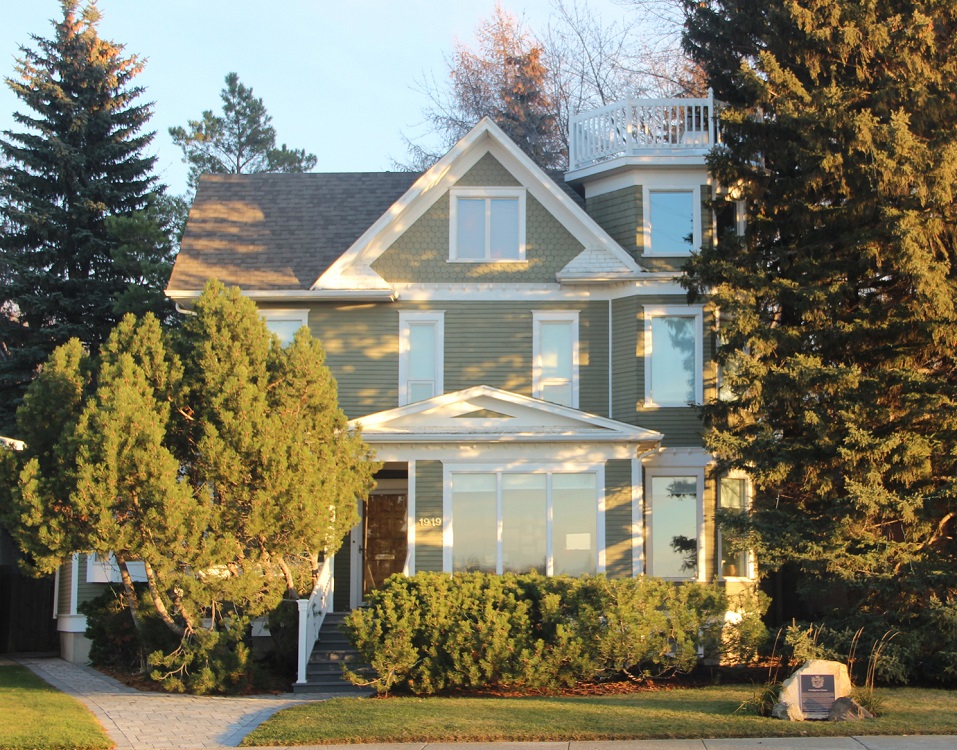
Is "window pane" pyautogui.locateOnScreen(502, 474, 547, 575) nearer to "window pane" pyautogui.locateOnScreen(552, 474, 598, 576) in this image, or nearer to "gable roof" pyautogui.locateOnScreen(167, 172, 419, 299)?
"window pane" pyautogui.locateOnScreen(552, 474, 598, 576)

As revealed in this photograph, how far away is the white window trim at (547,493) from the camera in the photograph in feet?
59.7

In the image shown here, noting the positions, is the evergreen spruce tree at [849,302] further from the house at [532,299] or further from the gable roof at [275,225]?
the gable roof at [275,225]

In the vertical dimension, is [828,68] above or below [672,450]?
above

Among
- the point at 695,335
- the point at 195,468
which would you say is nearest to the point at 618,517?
the point at 695,335

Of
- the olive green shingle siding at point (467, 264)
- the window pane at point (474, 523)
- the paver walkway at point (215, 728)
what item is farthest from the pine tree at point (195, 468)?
the olive green shingle siding at point (467, 264)

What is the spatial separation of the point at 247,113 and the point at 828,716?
3489cm

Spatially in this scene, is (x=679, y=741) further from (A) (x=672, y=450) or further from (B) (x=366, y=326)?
(B) (x=366, y=326)

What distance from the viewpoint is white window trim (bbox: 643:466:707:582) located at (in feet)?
63.8

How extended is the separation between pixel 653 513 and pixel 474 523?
3.37m

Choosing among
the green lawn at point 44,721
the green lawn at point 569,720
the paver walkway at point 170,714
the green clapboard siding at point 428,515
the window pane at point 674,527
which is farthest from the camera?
the window pane at point 674,527

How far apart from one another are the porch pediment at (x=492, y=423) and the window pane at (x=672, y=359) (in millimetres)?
1618

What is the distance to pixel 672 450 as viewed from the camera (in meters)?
19.7

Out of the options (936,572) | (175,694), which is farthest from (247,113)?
(936,572)

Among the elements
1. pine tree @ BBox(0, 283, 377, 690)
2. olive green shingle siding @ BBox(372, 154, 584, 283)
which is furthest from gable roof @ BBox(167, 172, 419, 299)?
pine tree @ BBox(0, 283, 377, 690)
